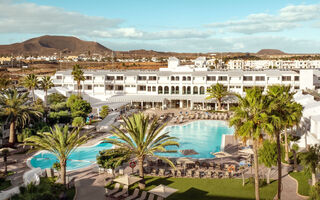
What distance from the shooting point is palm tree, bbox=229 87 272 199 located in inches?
552

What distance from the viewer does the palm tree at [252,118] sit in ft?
46.0

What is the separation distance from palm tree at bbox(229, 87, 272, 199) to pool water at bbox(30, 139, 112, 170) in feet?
48.3

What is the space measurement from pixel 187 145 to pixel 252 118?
17923 mm

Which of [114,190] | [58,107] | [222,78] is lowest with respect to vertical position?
[114,190]

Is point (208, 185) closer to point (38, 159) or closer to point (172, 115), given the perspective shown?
point (38, 159)

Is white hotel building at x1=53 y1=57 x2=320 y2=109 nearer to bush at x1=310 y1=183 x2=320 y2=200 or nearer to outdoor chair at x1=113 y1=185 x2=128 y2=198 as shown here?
outdoor chair at x1=113 y1=185 x2=128 y2=198

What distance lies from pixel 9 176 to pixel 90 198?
7997 mm

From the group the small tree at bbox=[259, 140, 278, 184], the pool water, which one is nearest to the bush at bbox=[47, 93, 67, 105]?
the pool water

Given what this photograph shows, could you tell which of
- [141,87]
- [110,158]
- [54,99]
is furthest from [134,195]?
[141,87]

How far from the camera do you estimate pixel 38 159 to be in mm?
26453

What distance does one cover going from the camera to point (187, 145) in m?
31.8

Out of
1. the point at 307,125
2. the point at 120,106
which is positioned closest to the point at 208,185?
the point at 307,125

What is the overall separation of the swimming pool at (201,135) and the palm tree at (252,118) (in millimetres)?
13656

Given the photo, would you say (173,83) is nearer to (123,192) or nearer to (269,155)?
(269,155)
